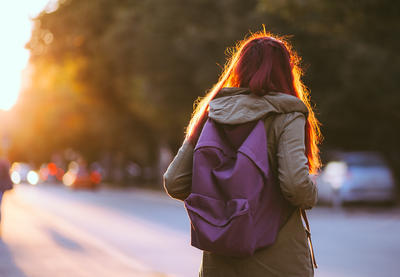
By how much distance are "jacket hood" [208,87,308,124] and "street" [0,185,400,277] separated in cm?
590

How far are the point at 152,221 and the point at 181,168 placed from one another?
14499 millimetres

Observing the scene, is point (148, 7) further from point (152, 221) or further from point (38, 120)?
point (38, 120)

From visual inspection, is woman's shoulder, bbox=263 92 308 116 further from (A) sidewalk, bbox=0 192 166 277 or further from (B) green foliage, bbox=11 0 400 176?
(B) green foliage, bbox=11 0 400 176

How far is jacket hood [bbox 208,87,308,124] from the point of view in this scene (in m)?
2.88

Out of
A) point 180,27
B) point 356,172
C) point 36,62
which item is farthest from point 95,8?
point 356,172

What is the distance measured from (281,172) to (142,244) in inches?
381

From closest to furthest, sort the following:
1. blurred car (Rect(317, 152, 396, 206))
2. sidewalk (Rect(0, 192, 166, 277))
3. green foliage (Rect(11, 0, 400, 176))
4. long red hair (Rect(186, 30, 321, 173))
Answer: long red hair (Rect(186, 30, 321, 173)), sidewalk (Rect(0, 192, 166, 277)), green foliage (Rect(11, 0, 400, 176)), blurred car (Rect(317, 152, 396, 206))

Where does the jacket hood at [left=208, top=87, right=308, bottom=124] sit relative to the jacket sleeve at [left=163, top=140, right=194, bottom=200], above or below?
above

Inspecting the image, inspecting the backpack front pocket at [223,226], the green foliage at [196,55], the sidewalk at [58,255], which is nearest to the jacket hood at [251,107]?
the backpack front pocket at [223,226]

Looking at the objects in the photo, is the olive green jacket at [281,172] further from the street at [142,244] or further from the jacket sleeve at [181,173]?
the street at [142,244]

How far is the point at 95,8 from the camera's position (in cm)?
3244

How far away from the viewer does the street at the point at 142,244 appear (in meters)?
9.08

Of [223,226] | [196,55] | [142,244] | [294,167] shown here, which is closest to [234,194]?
[223,226]

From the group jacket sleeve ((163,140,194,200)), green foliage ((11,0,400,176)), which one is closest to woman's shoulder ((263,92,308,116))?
jacket sleeve ((163,140,194,200))
